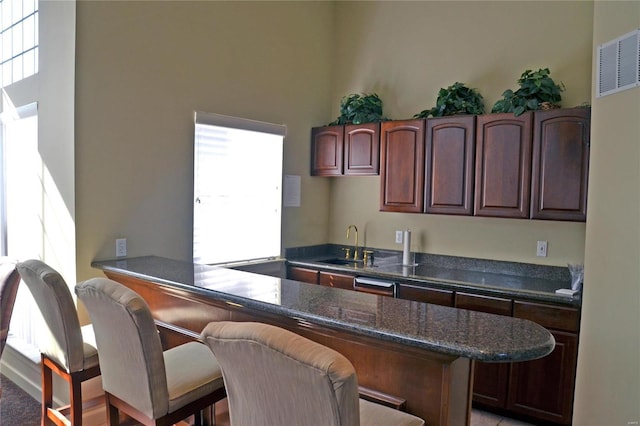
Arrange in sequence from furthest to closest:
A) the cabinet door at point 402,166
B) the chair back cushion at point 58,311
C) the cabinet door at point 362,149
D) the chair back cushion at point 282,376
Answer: the cabinet door at point 362,149 < the cabinet door at point 402,166 < the chair back cushion at point 58,311 < the chair back cushion at point 282,376

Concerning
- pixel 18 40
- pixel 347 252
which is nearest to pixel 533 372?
pixel 347 252

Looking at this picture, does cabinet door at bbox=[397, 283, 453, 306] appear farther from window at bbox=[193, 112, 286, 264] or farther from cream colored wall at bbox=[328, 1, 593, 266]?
window at bbox=[193, 112, 286, 264]

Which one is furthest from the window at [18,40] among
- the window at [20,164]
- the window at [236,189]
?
the window at [236,189]

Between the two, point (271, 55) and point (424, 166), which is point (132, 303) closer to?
point (424, 166)

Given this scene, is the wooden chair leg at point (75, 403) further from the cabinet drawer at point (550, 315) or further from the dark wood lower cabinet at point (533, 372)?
the cabinet drawer at point (550, 315)

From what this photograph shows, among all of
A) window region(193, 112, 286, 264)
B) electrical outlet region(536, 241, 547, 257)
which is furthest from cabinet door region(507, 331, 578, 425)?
window region(193, 112, 286, 264)

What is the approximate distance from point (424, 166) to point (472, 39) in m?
1.18

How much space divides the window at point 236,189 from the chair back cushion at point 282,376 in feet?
7.55

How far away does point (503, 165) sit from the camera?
334 cm

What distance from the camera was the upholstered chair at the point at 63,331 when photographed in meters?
2.10

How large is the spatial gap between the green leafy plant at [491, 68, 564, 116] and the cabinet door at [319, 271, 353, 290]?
1.80 m

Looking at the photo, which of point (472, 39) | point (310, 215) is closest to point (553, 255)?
point (472, 39)

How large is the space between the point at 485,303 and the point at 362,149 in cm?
172

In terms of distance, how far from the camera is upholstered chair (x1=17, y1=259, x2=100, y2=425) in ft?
6.88
